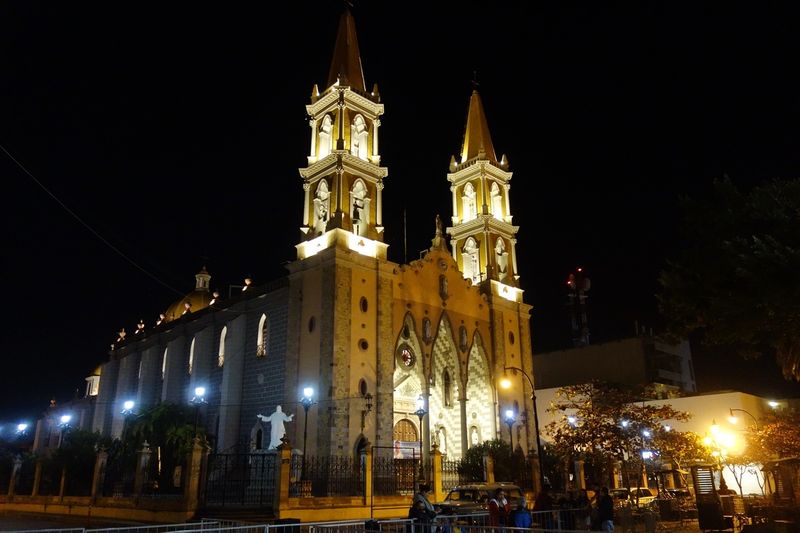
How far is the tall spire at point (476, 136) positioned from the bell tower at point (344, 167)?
30.2ft

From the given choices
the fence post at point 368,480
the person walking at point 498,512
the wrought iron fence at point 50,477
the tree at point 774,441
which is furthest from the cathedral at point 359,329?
the person walking at point 498,512

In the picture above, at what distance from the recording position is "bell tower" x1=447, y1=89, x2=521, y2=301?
42.9m

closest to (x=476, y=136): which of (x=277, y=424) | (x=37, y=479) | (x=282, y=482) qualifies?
(x=277, y=424)

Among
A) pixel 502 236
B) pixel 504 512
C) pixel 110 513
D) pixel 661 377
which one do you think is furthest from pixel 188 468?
pixel 661 377

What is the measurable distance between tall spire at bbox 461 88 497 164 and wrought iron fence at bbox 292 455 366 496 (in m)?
24.0

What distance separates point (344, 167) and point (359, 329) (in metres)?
8.99

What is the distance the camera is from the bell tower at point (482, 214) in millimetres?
42906

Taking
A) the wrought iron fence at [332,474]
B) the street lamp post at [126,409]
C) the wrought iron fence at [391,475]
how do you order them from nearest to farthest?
the wrought iron fence at [332,474] → the wrought iron fence at [391,475] → the street lamp post at [126,409]

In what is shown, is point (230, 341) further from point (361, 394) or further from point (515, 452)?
point (515, 452)

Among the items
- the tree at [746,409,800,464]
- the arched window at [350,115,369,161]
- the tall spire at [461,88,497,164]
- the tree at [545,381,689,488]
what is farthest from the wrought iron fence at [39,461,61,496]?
the tree at [746,409,800,464]

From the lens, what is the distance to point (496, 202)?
146 ft

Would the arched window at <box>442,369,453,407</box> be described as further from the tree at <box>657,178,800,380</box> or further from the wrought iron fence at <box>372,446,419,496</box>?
the tree at <box>657,178,800,380</box>

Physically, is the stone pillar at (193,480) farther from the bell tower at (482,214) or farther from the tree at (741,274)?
the bell tower at (482,214)

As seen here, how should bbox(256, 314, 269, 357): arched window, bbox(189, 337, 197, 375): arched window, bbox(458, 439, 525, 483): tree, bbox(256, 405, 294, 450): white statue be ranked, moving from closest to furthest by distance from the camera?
bbox(256, 405, 294, 450): white statue
bbox(458, 439, 525, 483): tree
bbox(256, 314, 269, 357): arched window
bbox(189, 337, 197, 375): arched window
